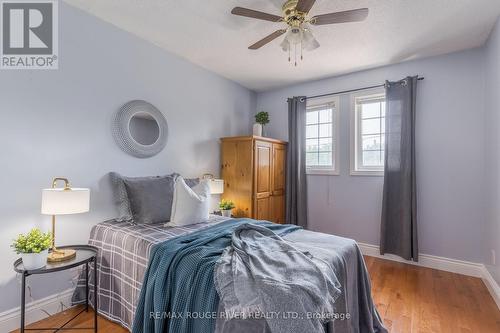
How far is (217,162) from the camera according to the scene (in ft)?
11.7

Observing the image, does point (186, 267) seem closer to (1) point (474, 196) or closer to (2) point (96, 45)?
(2) point (96, 45)

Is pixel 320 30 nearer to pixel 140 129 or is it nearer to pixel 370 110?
pixel 370 110

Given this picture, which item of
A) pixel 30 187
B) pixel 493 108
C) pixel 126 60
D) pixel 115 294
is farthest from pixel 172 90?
pixel 493 108

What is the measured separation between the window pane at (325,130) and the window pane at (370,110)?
484mm

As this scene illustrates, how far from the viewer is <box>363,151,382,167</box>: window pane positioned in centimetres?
331

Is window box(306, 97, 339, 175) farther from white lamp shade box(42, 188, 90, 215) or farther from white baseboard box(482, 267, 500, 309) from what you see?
white lamp shade box(42, 188, 90, 215)

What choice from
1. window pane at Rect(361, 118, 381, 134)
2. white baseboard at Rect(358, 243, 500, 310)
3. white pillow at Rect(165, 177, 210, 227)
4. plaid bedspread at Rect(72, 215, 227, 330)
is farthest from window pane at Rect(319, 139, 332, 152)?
A: plaid bedspread at Rect(72, 215, 227, 330)

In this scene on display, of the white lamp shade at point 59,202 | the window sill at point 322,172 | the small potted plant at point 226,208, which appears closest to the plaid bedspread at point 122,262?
the white lamp shade at point 59,202

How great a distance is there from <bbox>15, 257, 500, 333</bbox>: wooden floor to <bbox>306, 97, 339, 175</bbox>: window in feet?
5.02

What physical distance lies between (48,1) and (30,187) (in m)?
1.52

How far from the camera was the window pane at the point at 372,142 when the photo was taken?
3.30m

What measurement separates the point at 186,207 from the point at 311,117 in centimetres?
258

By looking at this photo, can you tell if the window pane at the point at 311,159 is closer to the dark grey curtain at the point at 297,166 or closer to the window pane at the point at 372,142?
the dark grey curtain at the point at 297,166

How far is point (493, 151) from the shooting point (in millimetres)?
2305
